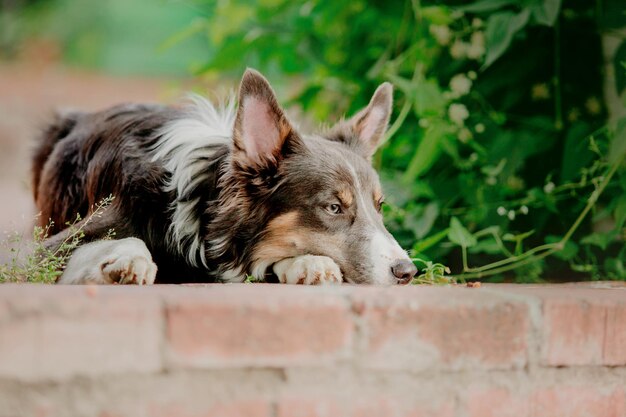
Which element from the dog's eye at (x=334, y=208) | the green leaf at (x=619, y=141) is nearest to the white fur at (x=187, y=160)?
the dog's eye at (x=334, y=208)

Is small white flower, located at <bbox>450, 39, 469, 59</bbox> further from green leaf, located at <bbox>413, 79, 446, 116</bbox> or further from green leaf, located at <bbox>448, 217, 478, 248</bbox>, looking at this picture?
green leaf, located at <bbox>448, 217, 478, 248</bbox>

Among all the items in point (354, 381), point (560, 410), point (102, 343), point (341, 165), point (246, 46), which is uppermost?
point (246, 46)

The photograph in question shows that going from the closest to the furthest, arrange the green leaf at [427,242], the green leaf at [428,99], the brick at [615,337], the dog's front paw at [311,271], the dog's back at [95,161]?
1. the brick at [615,337]
2. the dog's front paw at [311,271]
3. the dog's back at [95,161]
4. the green leaf at [427,242]
5. the green leaf at [428,99]

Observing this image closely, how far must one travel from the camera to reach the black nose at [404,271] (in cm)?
261

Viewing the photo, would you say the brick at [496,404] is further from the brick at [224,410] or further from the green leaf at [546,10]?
the green leaf at [546,10]

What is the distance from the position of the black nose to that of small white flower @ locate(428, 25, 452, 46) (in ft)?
5.06

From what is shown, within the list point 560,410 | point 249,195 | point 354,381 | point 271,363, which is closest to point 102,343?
point 271,363

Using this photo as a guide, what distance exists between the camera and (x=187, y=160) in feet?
9.63

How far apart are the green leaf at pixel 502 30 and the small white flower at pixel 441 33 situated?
0.58 meters

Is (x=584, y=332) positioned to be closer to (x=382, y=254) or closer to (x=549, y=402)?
(x=549, y=402)

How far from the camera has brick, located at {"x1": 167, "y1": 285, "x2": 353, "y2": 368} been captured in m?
1.64

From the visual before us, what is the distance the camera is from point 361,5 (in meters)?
4.21

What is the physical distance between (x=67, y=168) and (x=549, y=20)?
2.08 meters

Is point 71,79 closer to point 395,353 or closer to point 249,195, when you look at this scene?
point 249,195
